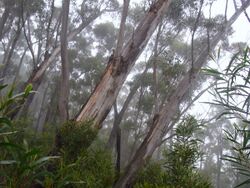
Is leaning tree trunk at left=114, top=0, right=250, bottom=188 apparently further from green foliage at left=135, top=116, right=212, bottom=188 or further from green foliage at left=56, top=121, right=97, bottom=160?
green foliage at left=135, top=116, right=212, bottom=188

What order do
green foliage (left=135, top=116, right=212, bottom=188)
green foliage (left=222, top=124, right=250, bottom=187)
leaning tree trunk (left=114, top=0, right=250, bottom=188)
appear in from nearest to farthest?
green foliage (left=222, top=124, right=250, bottom=187) → green foliage (left=135, top=116, right=212, bottom=188) → leaning tree trunk (left=114, top=0, right=250, bottom=188)

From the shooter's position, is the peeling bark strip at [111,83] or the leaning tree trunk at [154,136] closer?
the leaning tree trunk at [154,136]

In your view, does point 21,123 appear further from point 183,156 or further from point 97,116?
point 183,156

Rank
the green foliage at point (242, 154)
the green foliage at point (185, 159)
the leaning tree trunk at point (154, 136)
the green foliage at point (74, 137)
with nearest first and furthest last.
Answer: the green foliage at point (242, 154) → the green foliage at point (185, 159) → the green foliage at point (74, 137) → the leaning tree trunk at point (154, 136)

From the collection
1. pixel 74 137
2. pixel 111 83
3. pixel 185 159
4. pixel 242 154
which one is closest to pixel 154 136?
pixel 111 83

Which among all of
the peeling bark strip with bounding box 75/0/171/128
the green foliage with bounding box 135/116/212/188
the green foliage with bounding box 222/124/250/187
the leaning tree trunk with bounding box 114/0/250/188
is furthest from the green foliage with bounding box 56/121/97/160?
the green foliage with bounding box 222/124/250/187

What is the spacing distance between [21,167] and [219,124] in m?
25.9

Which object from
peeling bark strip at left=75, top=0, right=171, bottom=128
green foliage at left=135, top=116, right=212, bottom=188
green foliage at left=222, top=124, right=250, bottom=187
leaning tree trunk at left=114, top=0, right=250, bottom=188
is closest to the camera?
green foliage at left=222, top=124, right=250, bottom=187

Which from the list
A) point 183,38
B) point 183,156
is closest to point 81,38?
point 183,38

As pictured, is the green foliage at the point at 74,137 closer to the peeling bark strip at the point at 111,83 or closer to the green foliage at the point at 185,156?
the peeling bark strip at the point at 111,83

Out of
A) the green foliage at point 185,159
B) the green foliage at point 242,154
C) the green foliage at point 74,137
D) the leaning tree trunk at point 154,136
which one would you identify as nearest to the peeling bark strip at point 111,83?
the green foliage at point 74,137

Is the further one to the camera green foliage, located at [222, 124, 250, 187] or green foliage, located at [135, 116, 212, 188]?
green foliage, located at [135, 116, 212, 188]

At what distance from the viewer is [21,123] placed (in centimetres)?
866

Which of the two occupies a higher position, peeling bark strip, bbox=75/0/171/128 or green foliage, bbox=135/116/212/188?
peeling bark strip, bbox=75/0/171/128
